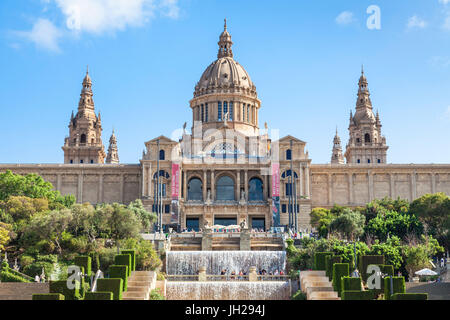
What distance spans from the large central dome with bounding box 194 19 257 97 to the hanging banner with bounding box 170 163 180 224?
20.4 meters

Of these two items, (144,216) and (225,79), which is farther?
(225,79)

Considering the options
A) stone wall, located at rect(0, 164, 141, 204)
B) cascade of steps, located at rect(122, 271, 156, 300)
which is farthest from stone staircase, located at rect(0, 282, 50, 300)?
stone wall, located at rect(0, 164, 141, 204)

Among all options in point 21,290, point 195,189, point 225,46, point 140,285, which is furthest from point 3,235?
point 225,46

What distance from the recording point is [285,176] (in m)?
77.4

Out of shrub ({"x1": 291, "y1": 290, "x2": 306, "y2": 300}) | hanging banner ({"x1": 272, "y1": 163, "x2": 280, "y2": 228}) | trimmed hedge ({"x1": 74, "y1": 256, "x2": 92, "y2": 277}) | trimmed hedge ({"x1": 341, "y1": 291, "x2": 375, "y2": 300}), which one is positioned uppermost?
hanging banner ({"x1": 272, "y1": 163, "x2": 280, "y2": 228})

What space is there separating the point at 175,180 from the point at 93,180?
1503cm

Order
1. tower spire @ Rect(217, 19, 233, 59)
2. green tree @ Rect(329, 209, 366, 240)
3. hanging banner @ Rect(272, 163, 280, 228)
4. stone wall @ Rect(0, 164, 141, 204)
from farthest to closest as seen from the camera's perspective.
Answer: tower spire @ Rect(217, 19, 233, 59)
stone wall @ Rect(0, 164, 141, 204)
hanging banner @ Rect(272, 163, 280, 228)
green tree @ Rect(329, 209, 366, 240)

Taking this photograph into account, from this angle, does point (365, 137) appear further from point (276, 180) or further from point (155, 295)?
point (155, 295)

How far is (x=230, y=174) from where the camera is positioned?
77938mm

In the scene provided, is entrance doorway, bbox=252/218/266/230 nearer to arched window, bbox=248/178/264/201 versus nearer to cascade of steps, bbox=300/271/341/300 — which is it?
arched window, bbox=248/178/264/201

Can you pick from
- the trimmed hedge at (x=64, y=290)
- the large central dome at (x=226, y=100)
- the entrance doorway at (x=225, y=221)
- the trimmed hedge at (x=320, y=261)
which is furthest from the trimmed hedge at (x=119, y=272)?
the large central dome at (x=226, y=100)

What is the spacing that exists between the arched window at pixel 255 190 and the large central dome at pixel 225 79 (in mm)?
17313

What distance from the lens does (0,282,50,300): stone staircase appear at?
34312mm
